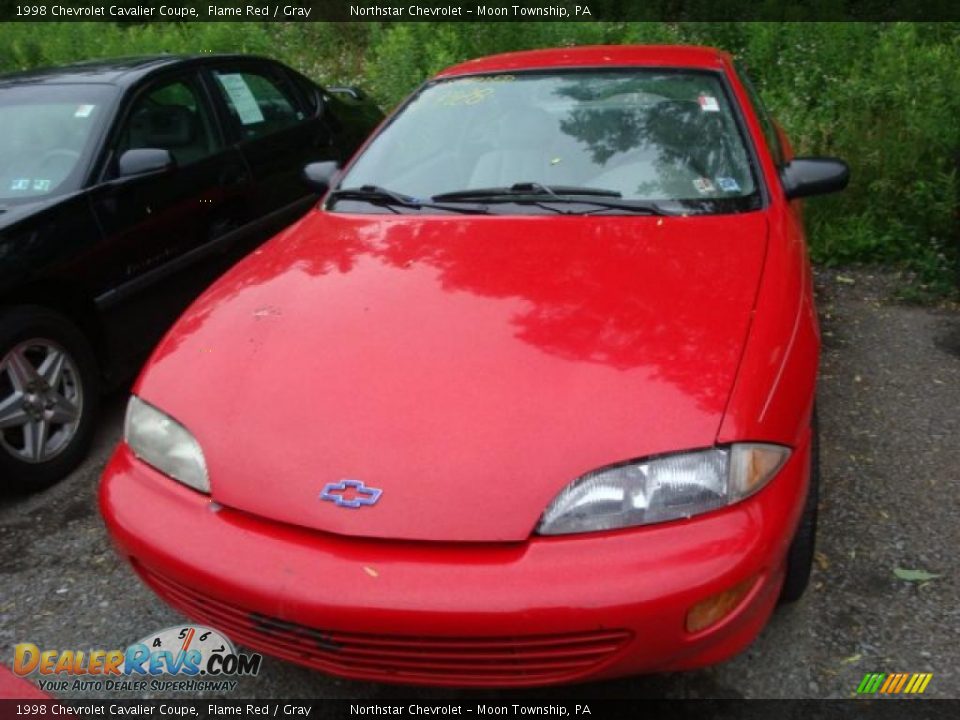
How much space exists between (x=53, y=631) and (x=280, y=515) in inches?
47.8

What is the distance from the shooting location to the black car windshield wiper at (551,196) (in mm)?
2807

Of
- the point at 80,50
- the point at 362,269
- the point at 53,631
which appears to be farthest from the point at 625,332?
the point at 80,50

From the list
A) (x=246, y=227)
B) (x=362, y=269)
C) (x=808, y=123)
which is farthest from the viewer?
(x=808, y=123)

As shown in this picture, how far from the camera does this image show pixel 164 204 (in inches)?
159

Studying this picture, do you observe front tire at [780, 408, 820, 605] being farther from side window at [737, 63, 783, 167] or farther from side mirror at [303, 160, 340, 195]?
side mirror at [303, 160, 340, 195]

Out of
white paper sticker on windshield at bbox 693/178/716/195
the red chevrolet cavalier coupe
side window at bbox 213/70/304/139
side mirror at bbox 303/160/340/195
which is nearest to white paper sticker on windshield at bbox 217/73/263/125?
side window at bbox 213/70/304/139

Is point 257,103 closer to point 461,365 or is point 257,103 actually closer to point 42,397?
point 42,397

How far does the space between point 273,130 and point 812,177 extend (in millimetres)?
3013

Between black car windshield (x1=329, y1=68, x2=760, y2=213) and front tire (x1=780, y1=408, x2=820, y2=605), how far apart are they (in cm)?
86

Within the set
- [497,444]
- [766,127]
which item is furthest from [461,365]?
[766,127]

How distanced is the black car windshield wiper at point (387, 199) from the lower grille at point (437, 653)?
1.50 metres

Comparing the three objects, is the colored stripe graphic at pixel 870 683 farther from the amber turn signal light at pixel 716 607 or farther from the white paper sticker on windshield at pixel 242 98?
the white paper sticker on windshield at pixel 242 98

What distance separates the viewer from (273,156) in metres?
4.80

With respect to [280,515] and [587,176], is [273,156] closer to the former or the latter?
[587,176]
